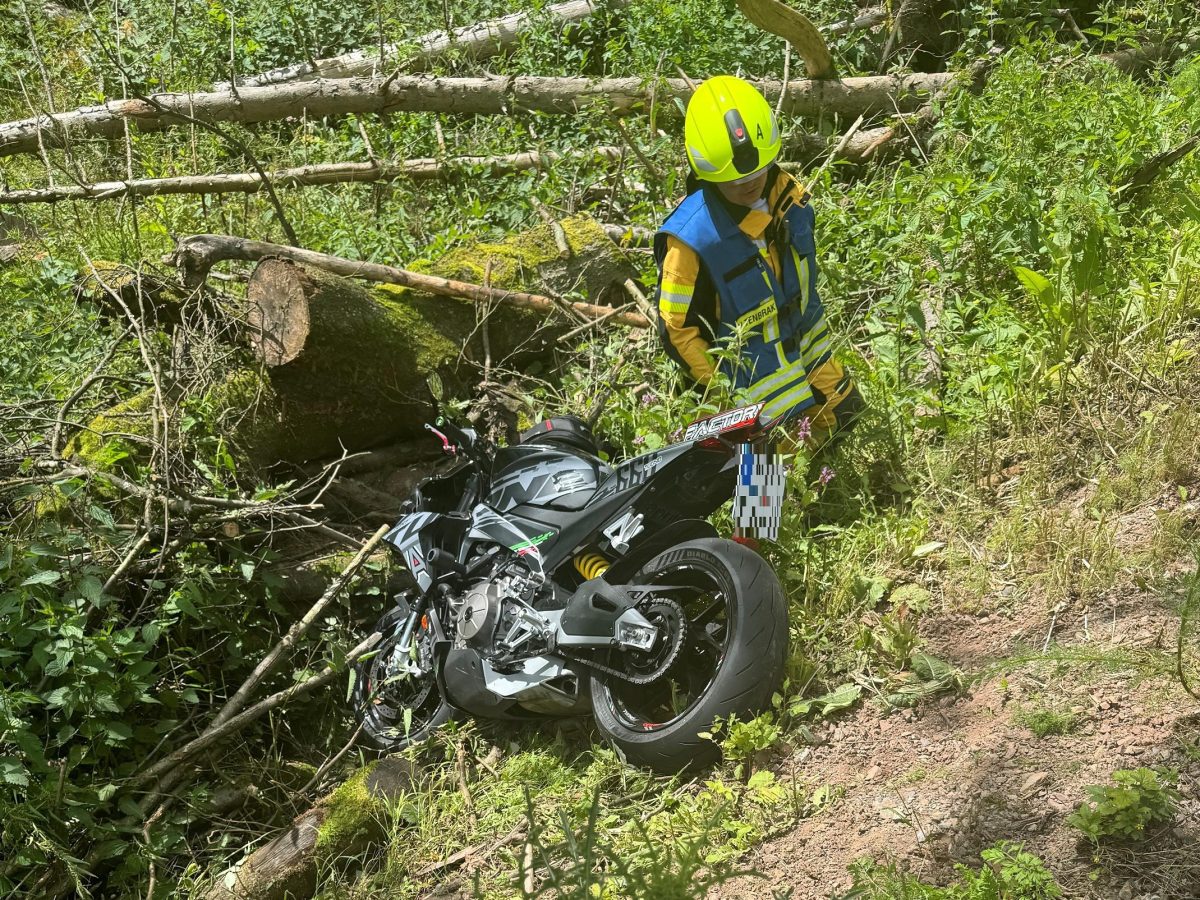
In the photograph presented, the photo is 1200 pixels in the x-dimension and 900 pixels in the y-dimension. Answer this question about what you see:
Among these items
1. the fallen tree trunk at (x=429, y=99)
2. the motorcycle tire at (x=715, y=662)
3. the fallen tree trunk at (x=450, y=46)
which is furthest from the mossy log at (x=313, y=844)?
the fallen tree trunk at (x=450, y=46)

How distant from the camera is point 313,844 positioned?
4062mm

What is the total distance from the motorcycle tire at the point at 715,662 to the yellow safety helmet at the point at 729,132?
5.21ft

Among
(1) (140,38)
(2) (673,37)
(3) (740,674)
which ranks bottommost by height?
(3) (740,674)

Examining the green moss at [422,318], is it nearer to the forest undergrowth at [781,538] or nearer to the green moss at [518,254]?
the green moss at [518,254]

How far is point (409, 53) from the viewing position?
874 centimetres

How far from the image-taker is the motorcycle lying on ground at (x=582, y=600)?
347cm

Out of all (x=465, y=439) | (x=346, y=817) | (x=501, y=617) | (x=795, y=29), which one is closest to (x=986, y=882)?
(x=501, y=617)

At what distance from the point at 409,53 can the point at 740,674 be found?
7.06 m

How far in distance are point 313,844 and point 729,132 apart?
10.8 feet

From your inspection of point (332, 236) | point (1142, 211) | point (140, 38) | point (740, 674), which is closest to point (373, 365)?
point (332, 236)

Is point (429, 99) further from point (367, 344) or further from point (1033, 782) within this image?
point (1033, 782)

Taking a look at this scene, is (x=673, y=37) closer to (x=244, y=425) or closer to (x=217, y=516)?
(x=244, y=425)

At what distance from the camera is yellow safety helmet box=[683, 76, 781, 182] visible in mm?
4168

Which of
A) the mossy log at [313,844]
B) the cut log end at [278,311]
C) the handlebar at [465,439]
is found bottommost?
the mossy log at [313,844]
